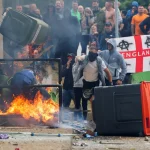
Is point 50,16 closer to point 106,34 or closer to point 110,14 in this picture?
point 106,34

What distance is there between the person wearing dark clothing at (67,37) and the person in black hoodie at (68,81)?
1.35 metres

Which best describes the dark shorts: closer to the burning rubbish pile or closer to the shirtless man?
the burning rubbish pile

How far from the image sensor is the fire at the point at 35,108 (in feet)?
39.6

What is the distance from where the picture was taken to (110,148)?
9.66 m

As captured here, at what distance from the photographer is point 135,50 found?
1549 centimetres

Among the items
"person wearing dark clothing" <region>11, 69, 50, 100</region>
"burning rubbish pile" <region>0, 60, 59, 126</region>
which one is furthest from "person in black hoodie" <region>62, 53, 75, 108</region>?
"person wearing dark clothing" <region>11, 69, 50, 100</region>

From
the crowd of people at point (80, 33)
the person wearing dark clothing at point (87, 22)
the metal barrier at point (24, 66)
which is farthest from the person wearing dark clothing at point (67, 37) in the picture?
the metal barrier at point (24, 66)

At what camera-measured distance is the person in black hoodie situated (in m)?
14.8

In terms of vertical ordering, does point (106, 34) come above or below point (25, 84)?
above

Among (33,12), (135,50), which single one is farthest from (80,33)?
(135,50)

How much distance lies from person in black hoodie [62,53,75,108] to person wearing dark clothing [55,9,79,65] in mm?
1351

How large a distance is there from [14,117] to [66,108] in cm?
282

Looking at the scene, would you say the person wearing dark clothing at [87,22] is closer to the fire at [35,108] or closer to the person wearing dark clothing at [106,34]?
the person wearing dark clothing at [106,34]

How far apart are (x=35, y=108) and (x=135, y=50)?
4.11 m
